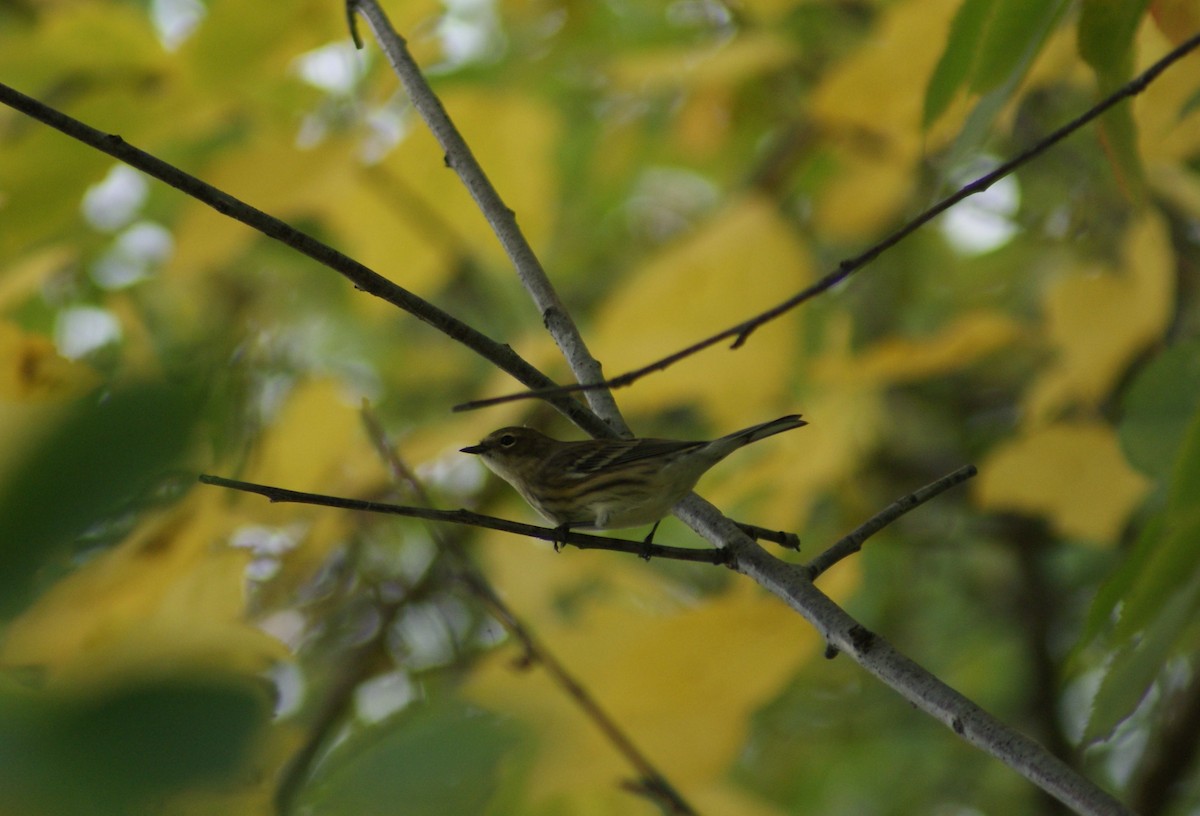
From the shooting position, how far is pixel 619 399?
4.28m

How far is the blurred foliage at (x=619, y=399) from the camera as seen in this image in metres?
0.65

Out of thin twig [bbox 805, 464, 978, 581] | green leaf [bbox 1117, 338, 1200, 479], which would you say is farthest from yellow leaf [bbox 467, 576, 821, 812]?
green leaf [bbox 1117, 338, 1200, 479]

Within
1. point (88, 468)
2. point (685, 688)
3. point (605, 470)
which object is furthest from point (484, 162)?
point (88, 468)

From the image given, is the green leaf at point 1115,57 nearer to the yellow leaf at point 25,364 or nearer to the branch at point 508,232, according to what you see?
the branch at point 508,232

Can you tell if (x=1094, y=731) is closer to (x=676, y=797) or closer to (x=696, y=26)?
(x=676, y=797)

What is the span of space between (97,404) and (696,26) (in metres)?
4.63

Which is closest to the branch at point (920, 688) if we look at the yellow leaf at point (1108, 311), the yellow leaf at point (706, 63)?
the yellow leaf at point (1108, 311)

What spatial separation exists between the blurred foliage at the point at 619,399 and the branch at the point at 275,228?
25 cm

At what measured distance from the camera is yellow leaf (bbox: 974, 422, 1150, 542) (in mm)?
3137

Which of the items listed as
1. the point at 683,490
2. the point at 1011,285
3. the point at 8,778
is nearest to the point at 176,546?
the point at 683,490

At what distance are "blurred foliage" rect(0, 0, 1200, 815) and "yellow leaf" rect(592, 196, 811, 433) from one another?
0.04 ft

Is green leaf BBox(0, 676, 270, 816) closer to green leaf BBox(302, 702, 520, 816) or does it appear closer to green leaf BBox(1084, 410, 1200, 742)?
green leaf BBox(302, 702, 520, 816)

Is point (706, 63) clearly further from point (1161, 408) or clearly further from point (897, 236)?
point (897, 236)

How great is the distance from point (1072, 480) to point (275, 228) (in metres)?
2.44
